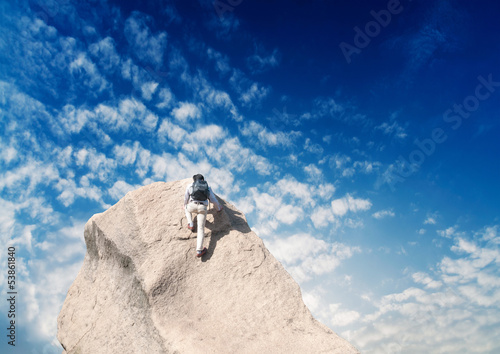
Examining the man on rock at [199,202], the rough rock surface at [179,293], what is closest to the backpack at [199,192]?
the man on rock at [199,202]

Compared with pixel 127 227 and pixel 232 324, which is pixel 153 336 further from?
pixel 127 227

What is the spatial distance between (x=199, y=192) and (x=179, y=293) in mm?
2352

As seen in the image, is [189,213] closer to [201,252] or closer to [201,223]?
[201,223]

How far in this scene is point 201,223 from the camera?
7.52 metres

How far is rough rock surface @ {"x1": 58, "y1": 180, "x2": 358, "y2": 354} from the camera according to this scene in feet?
20.6

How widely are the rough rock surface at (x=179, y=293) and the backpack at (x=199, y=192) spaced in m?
0.65

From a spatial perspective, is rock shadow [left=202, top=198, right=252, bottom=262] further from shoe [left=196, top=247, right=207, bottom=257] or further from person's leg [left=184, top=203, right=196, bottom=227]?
person's leg [left=184, top=203, right=196, bottom=227]

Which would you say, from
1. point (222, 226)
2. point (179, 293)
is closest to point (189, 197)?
point (222, 226)

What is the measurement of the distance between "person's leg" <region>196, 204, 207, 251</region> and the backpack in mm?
203

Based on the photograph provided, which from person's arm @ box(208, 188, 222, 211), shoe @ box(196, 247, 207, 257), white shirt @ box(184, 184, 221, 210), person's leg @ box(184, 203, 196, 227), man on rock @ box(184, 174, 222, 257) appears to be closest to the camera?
shoe @ box(196, 247, 207, 257)

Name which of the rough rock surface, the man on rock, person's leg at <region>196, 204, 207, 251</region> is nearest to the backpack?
the man on rock

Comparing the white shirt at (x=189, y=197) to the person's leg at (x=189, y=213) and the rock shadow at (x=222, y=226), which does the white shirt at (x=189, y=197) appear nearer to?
the person's leg at (x=189, y=213)

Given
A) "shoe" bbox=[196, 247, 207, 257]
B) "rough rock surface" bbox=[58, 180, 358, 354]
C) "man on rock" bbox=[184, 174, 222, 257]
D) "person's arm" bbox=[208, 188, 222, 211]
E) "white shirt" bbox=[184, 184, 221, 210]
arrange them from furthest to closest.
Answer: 1. "person's arm" bbox=[208, 188, 222, 211]
2. "white shirt" bbox=[184, 184, 221, 210]
3. "man on rock" bbox=[184, 174, 222, 257]
4. "shoe" bbox=[196, 247, 207, 257]
5. "rough rock surface" bbox=[58, 180, 358, 354]

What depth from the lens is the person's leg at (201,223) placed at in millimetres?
7363
